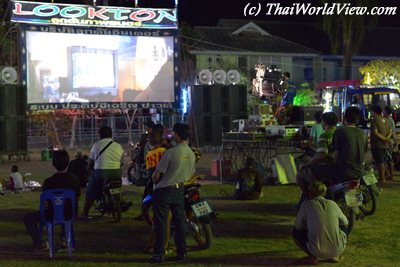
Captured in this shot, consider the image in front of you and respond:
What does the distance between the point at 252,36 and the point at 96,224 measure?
131 ft

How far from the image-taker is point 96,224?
939 centimetres

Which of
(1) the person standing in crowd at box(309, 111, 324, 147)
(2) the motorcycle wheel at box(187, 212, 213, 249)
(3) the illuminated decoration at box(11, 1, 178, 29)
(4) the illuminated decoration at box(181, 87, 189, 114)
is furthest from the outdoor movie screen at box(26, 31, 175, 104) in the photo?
(2) the motorcycle wheel at box(187, 212, 213, 249)

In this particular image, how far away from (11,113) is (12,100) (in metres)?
0.49

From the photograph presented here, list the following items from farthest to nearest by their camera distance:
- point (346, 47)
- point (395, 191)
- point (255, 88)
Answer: point (346, 47)
point (255, 88)
point (395, 191)

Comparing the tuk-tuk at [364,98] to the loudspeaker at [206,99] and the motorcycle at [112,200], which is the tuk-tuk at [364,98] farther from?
the motorcycle at [112,200]

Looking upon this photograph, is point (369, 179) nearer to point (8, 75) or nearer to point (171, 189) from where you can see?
point (171, 189)

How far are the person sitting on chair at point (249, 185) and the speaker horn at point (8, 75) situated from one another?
13.6 meters

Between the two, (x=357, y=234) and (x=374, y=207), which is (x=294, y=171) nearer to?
(x=374, y=207)

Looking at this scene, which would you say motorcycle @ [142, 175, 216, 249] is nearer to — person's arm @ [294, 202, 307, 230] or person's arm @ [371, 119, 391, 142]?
person's arm @ [294, 202, 307, 230]

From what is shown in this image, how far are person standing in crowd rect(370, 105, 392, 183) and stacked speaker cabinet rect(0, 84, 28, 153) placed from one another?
13772mm

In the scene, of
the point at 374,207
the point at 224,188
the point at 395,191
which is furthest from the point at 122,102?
the point at 374,207

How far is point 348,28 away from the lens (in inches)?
1652

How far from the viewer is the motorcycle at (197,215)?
7.18 meters

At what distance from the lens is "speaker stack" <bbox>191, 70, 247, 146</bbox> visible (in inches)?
1016
